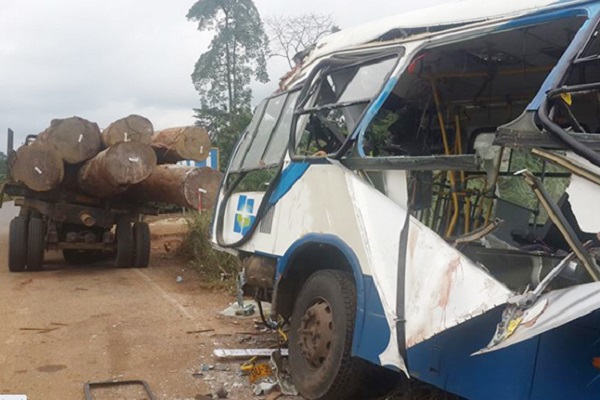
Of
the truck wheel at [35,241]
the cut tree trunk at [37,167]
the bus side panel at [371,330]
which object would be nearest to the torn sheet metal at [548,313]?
the bus side panel at [371,330]

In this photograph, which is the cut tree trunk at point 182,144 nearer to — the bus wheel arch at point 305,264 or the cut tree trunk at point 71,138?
the cut tree trunk at point 71,138

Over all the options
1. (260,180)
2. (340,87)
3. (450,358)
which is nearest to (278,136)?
(260,180)

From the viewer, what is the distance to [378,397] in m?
4.40

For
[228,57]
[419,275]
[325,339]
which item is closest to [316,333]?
[325,339]

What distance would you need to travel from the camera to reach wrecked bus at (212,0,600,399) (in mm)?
2750

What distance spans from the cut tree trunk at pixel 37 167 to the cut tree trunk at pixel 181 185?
122cm

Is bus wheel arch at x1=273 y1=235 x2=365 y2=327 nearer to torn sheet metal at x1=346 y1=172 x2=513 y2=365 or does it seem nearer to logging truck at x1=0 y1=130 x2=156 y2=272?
torn sheet metal at x1=346 y1=172 x2=513 y2=365

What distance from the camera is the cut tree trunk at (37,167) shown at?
962 cm

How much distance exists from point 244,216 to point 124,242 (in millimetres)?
5437

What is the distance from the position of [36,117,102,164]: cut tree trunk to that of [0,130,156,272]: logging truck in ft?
1.47

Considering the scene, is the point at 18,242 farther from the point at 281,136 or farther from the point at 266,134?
the point at 281,136

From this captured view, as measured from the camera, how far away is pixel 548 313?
2418mm

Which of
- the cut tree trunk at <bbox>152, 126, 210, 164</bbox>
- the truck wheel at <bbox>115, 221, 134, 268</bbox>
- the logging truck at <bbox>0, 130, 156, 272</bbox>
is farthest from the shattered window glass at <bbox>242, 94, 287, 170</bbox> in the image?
the truck wheel at <bbox>115, 221, 134, 268</bbox>

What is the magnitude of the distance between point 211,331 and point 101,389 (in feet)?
6.02
